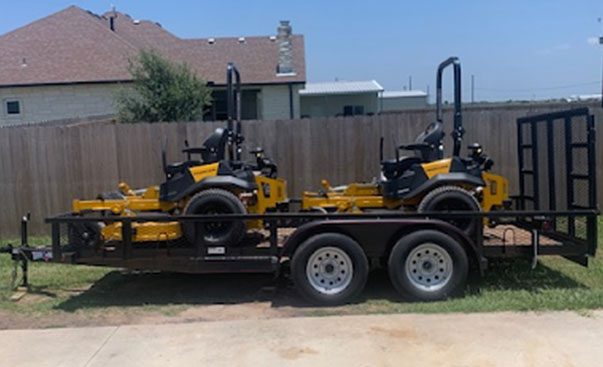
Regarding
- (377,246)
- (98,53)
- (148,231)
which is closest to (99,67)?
(98,53)

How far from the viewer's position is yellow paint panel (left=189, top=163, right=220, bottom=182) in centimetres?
732

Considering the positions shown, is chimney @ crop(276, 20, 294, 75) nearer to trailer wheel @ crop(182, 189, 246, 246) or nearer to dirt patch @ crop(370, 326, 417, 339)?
trailer wheel @ crop(182, 189, 246, 246)

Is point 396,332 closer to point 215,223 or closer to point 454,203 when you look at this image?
point 454,203

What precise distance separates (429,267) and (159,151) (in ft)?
18.8

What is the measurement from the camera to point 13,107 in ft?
83.4

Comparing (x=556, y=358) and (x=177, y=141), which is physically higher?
(x=177, y=141)

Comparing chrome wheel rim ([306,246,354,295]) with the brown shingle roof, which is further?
the brown shingle roof

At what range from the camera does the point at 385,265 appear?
7.30 m

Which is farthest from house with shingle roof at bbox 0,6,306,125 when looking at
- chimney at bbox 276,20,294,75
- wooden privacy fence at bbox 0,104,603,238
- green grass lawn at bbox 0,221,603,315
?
green grass lawn at bbox 0,221,603,315

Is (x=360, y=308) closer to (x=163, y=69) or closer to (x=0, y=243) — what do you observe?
(x=0, y=243)

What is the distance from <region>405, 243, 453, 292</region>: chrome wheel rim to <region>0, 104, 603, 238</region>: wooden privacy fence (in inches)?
160

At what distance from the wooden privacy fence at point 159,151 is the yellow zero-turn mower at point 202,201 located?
312cm

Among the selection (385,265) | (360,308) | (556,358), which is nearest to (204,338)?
(360,308)

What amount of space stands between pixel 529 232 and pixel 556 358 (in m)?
2.62
